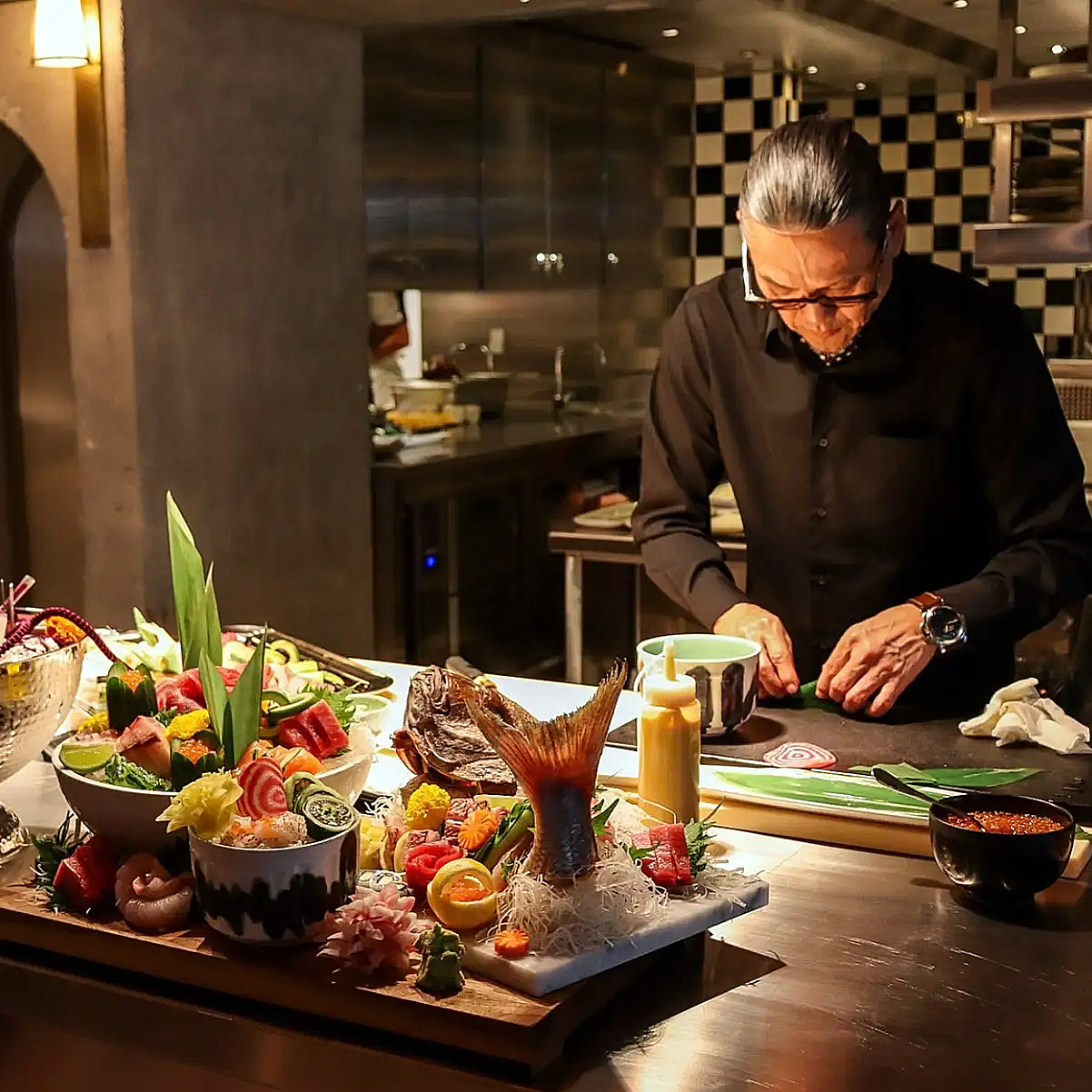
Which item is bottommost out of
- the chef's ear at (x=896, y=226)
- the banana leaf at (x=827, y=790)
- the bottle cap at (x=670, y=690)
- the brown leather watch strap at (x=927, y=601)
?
the banana leaf at (x=827, y=790)

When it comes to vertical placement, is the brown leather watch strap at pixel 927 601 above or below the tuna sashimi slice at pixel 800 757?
above

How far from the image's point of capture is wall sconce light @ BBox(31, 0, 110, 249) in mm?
3451

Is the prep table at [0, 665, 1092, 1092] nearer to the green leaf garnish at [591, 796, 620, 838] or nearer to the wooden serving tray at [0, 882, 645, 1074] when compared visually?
the wooden serving tray at [0, 882, 645, 1074]

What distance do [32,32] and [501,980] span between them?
324 cm

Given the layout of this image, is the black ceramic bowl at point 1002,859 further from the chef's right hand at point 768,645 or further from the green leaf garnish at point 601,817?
the chef's right hand at point 768,645

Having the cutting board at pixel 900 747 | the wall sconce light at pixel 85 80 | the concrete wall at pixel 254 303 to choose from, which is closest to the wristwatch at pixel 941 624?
the cutting board at pixel 900 747

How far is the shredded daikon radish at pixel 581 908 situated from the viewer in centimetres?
123

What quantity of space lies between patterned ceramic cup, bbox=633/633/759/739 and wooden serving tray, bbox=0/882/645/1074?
639 millimetres

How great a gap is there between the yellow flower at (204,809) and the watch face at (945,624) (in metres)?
1.16

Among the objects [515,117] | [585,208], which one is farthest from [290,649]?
[585,208]

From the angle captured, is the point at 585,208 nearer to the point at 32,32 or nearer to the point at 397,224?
the point at 397,224

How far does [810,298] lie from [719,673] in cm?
63

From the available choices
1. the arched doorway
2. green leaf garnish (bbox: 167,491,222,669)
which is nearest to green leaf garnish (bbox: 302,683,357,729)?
green leaf garnish (bbox: 167,491,222,669)

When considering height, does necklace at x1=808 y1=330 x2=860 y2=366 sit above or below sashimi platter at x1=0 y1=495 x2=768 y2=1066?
above
